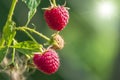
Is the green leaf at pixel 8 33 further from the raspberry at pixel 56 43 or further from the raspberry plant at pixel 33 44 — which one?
the raspberry at pixel 56 43

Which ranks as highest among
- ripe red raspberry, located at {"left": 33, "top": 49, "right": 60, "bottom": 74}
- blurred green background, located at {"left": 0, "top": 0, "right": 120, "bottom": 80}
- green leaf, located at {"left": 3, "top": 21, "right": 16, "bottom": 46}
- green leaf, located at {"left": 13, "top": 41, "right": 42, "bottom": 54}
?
green leaf, located at {"left": 3, "top": 21, "right": 16, "bottom": 46}

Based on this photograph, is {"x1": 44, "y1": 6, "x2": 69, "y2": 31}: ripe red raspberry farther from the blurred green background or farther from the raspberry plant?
the blurred green background

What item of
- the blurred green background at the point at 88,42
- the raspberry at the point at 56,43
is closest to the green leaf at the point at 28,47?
the raspberry at the point at 56,43

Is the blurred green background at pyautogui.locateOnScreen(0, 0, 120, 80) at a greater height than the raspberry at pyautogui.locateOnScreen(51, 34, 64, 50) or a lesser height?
lesser

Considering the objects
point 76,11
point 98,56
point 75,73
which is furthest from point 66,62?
point 98,56

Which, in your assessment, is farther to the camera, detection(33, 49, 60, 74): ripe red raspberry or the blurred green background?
the blurred green background

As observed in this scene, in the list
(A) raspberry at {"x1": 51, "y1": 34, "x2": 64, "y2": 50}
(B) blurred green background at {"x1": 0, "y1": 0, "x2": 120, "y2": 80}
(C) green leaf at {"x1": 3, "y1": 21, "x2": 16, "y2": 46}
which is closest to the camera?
(C) green leaf at {"x1": 3, "y1": 21, "x2": 16, "y2": 46}

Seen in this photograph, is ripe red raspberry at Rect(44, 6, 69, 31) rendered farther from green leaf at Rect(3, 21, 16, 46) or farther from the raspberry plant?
green leaf at Rect(3, 21, 16, 46)

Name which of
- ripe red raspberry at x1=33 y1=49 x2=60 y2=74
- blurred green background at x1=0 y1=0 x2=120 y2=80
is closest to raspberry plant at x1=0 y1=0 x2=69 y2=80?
ripe red raspberry at x1=33 y1=49 x2=60 y2=74

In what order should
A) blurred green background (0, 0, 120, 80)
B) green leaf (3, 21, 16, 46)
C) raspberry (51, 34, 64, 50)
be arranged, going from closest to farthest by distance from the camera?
green leaf (3, 21, 16, 46), raspberry (51, 34, 64, 50), blurred green background (0, 0, 120, 80)
